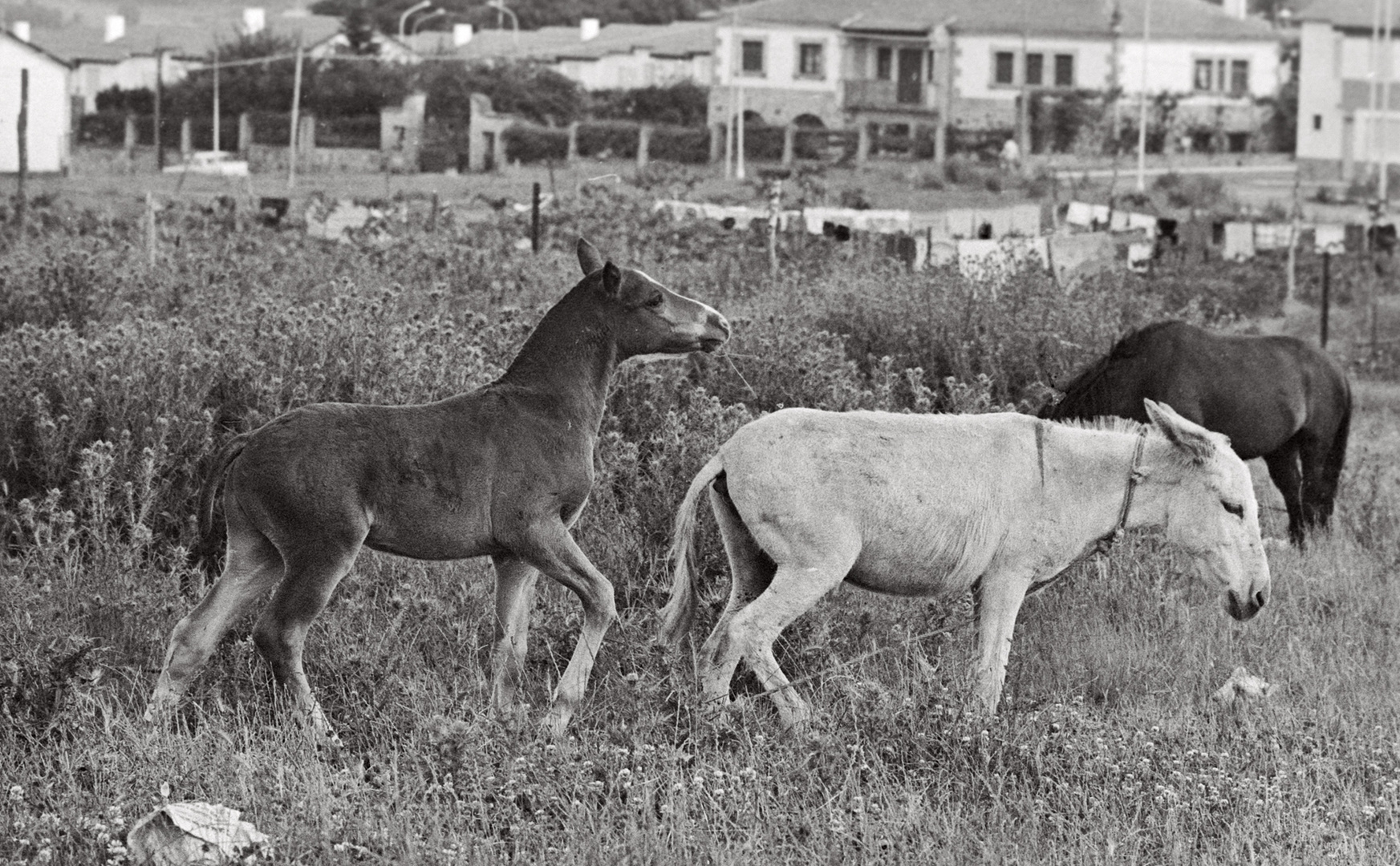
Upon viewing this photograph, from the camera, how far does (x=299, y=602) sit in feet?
25.7

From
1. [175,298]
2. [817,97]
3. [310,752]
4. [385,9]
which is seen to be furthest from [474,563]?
[385,9]

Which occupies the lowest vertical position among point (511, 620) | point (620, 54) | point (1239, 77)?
point (511, 620)

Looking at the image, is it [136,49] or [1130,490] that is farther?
[136,49]

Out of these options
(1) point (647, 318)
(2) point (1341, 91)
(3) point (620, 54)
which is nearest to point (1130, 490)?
(1) point (647, 318)

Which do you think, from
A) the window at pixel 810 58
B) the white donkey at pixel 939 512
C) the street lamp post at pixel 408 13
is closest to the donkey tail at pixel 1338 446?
the white donkey at pixel 939 512

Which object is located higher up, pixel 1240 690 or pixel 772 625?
pixel 772 625

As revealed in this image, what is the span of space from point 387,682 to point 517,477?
0.95 meters

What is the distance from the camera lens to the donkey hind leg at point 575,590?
8.09 metres

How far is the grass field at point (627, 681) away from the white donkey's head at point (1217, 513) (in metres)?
0.53

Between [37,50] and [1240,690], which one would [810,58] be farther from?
[1240,690]

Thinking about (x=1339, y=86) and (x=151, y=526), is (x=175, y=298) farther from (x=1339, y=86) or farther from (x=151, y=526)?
(x=1339, y=86)

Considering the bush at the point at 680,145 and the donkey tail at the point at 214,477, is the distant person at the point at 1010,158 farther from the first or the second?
the donkey tail at the point at 214,477

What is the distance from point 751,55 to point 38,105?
1073 inches

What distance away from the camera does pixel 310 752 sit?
757cm
